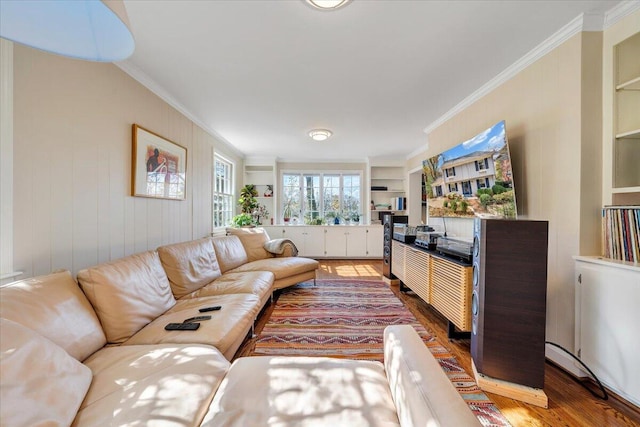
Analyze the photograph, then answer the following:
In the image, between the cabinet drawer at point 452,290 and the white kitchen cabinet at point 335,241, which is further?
the white kitchen cabinet at point 335,241

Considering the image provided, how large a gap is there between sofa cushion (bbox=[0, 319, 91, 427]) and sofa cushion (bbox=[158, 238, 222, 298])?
120 centimetres

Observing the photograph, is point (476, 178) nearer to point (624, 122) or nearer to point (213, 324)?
point (624, 122)

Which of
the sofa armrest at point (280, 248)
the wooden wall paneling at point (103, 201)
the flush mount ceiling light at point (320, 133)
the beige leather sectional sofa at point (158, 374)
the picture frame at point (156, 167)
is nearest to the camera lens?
the beige leather sectional sofa at point (158, 374)

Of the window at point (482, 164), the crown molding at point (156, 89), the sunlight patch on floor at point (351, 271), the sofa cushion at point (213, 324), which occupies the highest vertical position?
the crown molding at point (156, 89)

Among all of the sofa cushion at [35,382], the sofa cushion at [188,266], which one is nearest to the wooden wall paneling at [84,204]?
the sofa cushion at [188,266]

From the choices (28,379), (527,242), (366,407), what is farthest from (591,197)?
(28,379)

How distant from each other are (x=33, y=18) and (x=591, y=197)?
287cm

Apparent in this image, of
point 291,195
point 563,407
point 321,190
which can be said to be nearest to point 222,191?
point 291,195

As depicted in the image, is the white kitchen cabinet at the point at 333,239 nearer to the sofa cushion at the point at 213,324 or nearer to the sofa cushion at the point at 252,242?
the sofa cushion at the point at 252,242

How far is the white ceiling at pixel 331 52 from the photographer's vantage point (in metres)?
1.53

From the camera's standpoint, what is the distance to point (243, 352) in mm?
1958

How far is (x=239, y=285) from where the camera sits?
7.70 ft

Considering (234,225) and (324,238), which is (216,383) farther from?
(324,238)

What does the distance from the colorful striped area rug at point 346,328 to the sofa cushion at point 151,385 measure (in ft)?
2.88
